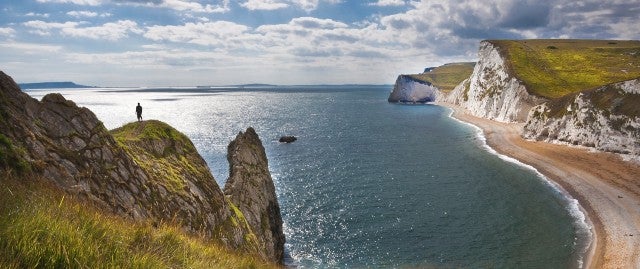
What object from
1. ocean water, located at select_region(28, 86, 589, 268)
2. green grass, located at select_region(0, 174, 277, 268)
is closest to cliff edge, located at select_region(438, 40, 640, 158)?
ocean water, located at select_region(28, 86, 589, 268)

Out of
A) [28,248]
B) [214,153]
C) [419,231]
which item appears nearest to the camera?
[28,248]

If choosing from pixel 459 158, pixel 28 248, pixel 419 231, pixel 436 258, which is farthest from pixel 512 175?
pixel 28 248

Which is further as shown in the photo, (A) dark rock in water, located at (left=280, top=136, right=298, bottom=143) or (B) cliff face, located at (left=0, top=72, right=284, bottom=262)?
(A) dark rock in water, located at (left=280, top=136, right=298, bottom=143)

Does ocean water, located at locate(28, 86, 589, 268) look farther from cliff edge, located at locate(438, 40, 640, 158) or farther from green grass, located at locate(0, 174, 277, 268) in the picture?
green grass, located at locate(0, 174, 277, 268)

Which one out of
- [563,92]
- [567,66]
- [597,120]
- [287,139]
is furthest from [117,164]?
[567,66]

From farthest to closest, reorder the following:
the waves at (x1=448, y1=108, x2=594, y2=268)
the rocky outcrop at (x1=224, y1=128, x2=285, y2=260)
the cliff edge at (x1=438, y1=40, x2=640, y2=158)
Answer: the cliff edge at (x1=438, y1=40, x2=640, y2=158), the waves at (x1=448, y1=108, x2=594, y2=268), the rocky outcrop at (x1=224, y1=128, x2=285, y2=260)

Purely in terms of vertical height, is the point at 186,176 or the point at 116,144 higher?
the point at 116,144

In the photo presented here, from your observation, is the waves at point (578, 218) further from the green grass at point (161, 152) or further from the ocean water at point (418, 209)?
the green grass at point (161, 152)

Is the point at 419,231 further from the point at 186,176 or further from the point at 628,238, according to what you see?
the point at 186,176
